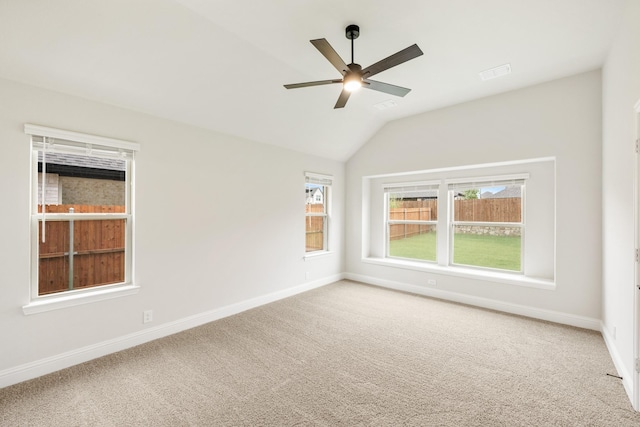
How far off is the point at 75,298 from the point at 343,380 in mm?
2595

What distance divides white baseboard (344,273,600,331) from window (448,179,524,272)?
24.3 inches

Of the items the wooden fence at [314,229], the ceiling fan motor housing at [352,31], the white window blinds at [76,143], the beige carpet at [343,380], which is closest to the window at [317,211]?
the wooden fence at [314,229]

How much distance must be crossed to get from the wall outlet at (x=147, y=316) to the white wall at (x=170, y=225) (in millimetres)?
49

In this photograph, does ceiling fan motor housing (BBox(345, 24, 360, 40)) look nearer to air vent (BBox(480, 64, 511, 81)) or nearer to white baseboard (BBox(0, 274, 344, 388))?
air vent (BBox(480, 64, 511, 81))

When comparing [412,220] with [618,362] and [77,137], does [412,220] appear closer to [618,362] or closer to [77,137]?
[618,362]

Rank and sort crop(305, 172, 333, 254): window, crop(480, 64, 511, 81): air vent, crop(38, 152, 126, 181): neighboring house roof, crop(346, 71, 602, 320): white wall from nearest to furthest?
crop(38, 152, 126, 181): neighboring house roof < crop(480, 64, 511, 81): air vent < crop(346, 71, 602, 320): white wall < crop(305, 172, 333, 254): window

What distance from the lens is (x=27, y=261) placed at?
2.40m

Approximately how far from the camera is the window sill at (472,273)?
12.3ft

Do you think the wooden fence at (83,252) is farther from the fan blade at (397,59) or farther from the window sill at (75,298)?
the fan blade at (397,59)

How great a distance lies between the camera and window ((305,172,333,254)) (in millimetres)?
5254

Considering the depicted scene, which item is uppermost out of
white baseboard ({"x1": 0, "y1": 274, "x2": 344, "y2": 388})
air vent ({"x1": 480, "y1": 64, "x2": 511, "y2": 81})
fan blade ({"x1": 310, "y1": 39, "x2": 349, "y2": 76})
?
air vent ({"x1": 480, "y1": 64, "x2": 511, "y2": 81})

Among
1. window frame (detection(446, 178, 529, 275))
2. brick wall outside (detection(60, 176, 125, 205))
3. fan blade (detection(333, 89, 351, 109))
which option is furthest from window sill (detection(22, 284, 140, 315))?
window frame (detection(446, 178, 529, 275))

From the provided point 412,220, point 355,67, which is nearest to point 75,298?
point 355,67

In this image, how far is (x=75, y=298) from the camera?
103 inches
